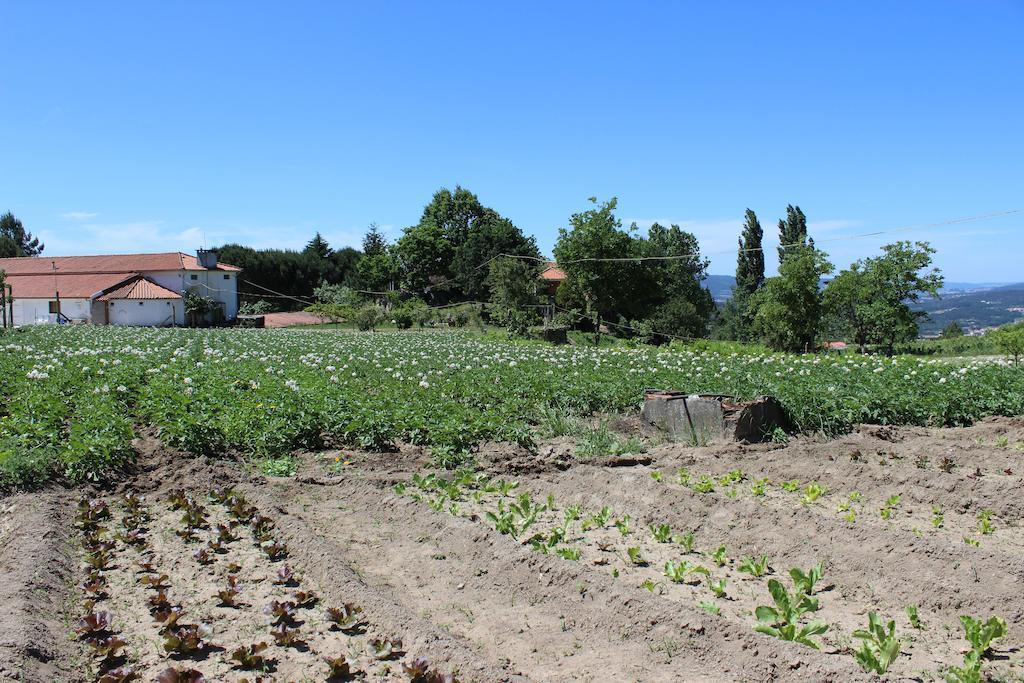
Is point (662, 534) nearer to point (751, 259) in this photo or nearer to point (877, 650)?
point (877, 650)

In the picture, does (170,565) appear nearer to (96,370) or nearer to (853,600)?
(853,600)

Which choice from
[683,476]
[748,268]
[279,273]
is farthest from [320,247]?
[683,476]

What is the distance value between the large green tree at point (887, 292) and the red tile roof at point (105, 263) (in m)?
43.4

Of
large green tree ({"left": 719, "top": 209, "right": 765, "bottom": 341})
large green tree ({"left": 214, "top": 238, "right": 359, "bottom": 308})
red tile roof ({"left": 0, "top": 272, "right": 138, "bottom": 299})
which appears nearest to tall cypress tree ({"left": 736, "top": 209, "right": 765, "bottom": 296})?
large green tree ({"left": 719, "top": 209, "right": 765, "bottom": 341})

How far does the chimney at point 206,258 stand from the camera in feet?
193

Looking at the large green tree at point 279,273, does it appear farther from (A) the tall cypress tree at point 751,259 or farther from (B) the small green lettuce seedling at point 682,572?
(B) the small green lettuce seedling at point 682,572

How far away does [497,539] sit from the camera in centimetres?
654

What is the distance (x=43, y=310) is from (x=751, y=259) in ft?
178

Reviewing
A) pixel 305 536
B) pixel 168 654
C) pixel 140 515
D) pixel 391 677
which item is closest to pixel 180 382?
pixel 140 515

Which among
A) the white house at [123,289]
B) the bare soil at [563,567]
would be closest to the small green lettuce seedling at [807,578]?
the bare soil at [563,567]

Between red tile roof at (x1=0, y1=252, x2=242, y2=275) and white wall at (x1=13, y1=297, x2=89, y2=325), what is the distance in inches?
174

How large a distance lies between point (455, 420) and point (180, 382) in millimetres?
5375

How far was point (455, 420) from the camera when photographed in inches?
415

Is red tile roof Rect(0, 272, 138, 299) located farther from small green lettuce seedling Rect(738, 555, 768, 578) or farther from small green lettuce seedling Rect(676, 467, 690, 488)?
small green lettuce seedling Rect(738, 555, 768, 578)
